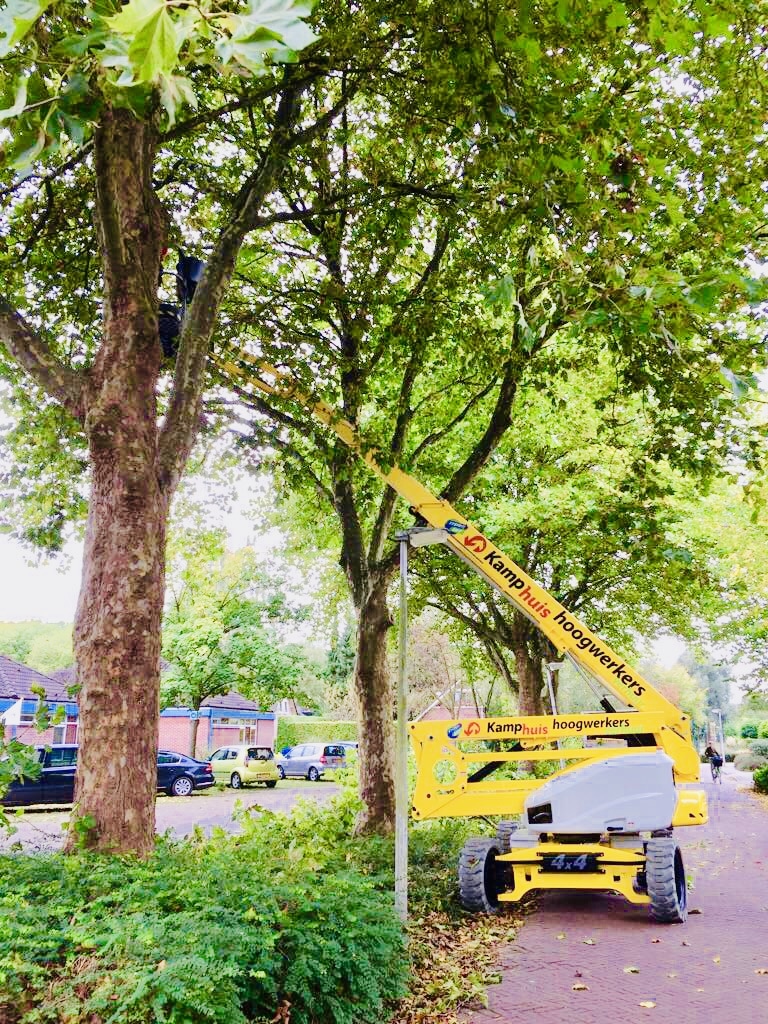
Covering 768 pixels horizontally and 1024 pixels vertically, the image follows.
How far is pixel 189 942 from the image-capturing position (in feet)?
13.7

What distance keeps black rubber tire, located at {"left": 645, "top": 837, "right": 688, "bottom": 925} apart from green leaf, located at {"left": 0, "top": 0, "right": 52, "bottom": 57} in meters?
8.67

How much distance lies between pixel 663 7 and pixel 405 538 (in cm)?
501

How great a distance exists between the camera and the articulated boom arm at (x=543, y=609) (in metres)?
9.12

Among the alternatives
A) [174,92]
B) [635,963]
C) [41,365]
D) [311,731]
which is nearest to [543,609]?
[635,963]

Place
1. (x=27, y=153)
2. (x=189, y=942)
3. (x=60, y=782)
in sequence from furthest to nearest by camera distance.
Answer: (x=60, y=782), (x=189, y=942), (x=27, y=153)

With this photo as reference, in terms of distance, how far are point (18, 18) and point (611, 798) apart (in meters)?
8.74

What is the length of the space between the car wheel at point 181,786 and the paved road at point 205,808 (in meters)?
0.36

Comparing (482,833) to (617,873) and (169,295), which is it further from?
(169,295)

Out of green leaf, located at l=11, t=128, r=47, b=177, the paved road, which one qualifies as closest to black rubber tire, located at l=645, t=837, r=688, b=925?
the paved road

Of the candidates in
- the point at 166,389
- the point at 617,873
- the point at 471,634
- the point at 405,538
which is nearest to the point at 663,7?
the point at 405,538

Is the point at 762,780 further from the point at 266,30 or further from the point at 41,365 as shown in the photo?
the point at 266,30

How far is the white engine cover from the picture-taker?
8578 mm

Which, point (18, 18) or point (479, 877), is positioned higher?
point (18, 18)

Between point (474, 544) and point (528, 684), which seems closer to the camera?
point (474, 544)
